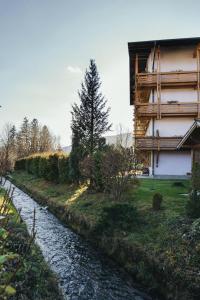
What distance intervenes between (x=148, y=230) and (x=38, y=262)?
5097mm

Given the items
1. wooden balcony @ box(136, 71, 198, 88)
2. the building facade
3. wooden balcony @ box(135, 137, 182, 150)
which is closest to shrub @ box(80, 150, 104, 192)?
the building facade

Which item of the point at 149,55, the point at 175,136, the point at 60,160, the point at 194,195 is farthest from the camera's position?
the point at 149,55

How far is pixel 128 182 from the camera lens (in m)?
18.0

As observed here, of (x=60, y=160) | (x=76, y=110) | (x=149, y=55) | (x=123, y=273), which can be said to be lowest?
(x=123, y=273)

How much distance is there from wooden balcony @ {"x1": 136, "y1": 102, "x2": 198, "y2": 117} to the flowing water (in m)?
16.8

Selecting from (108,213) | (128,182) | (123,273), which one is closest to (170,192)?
(128,182)

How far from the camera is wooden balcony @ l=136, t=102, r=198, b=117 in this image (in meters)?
29.9

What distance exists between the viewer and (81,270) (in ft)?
36.6

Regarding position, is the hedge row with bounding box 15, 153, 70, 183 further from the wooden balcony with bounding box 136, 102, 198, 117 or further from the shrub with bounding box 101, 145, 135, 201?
the shrub with bounding box 101, 145, 135, 201

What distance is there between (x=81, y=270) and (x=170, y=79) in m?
23.2

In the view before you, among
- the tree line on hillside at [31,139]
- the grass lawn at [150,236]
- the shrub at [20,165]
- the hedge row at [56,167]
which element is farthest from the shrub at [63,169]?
the tree line on hillside at [31,139]

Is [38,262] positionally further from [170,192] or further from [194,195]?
[170,192]

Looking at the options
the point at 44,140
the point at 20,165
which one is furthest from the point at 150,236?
the point at 44,140

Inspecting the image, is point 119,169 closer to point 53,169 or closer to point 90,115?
point 53,169
